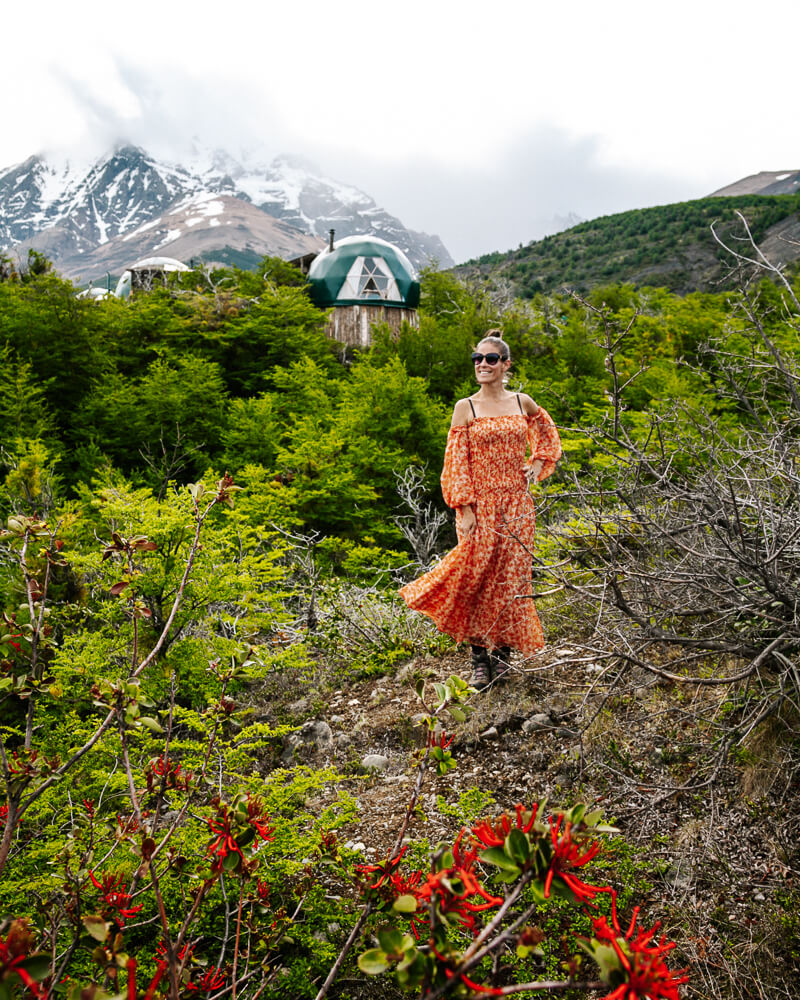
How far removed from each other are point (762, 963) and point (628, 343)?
14.8 metres

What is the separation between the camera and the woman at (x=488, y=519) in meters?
3.72

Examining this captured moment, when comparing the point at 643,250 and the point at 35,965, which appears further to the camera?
the point at 643,250

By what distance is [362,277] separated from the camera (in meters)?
19.6

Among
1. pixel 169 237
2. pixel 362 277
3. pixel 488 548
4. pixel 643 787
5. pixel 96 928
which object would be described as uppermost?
pixel 169 237

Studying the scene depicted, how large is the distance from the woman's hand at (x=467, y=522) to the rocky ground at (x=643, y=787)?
3.27ft

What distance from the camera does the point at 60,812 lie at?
2.57 meters

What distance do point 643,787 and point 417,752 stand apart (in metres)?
1.13

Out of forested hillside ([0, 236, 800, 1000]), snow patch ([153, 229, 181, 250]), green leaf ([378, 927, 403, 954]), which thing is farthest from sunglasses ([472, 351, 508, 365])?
snow patch ([153, 229, 181, 250])

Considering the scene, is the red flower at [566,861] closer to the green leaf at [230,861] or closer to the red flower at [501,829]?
the red flower at [501,829]

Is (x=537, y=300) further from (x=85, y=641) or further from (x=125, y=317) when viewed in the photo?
(x=85, y=641)

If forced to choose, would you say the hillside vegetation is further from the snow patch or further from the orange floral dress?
the snow patch

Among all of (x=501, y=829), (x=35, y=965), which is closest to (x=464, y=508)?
(x=501, y=829)

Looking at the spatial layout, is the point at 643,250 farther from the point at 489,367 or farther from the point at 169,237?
the point at 169,237

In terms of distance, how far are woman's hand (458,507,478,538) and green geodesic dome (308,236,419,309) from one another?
55.0ft
